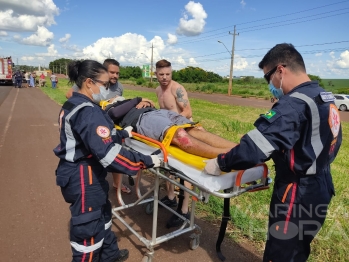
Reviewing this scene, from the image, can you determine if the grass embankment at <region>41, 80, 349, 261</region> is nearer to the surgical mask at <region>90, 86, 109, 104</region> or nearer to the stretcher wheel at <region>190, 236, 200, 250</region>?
the stretcher wheel at <region>190, 236, 200, 250</region>

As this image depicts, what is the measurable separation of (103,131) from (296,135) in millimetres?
1288

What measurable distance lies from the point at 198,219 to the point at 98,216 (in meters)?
1.63

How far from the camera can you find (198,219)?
358 centimetres

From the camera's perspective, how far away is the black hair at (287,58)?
1.95 m

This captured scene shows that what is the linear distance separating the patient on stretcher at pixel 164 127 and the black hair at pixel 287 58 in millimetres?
873

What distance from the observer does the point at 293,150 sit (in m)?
1.86

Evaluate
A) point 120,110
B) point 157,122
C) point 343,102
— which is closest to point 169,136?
point 157,122

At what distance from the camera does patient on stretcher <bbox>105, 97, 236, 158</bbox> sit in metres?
2.64

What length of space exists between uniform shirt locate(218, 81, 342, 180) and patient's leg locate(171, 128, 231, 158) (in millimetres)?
612

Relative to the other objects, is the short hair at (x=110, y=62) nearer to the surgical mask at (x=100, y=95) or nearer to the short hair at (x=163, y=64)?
the short hair at (x=163, y=64)

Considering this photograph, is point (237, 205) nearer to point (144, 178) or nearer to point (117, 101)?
point (144, 178)

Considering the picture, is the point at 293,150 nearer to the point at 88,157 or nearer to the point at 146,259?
the point at 88,157

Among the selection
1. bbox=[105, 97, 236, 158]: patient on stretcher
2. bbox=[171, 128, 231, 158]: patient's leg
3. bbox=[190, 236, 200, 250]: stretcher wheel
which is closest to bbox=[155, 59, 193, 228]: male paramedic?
bbox=[105, 97, 236, 158]: patient on stretcher

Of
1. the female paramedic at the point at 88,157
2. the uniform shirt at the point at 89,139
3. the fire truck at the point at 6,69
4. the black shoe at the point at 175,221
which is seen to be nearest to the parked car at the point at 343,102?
the black shoe at the point at 175,221
